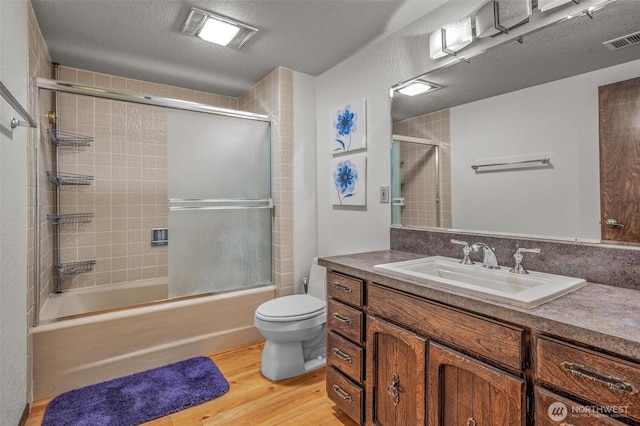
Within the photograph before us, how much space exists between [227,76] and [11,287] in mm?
2158

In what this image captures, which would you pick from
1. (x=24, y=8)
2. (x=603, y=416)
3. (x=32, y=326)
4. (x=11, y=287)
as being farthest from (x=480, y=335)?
(x=24, y=8)

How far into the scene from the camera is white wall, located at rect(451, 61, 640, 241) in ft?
4.18

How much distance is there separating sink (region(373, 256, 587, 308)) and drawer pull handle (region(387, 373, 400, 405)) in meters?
0.42

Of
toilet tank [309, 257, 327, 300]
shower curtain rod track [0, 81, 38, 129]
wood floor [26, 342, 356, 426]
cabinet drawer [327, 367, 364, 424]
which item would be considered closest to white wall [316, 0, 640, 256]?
toilet tank [309, 257, 327, 300]

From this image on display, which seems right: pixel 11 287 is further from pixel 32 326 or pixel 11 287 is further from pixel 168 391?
pixel 168 391

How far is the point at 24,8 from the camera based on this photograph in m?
1.66

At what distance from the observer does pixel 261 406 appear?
5.91ft

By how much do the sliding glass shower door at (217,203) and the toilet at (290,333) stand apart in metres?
0.59

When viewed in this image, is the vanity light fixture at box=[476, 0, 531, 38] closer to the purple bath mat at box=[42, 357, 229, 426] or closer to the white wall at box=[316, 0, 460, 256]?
the white wall at box=[316, 0, 460, 256]

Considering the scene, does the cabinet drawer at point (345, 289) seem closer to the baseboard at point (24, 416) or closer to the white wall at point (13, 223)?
the white wall at point (13, 223)

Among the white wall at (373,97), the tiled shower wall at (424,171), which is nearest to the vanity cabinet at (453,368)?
the tiled shower wall at (424,171)

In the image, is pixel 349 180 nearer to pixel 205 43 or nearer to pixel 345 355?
pixel 345 355

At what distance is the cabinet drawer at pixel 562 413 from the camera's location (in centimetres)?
78

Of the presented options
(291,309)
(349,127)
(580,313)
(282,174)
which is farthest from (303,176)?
(580,313)
